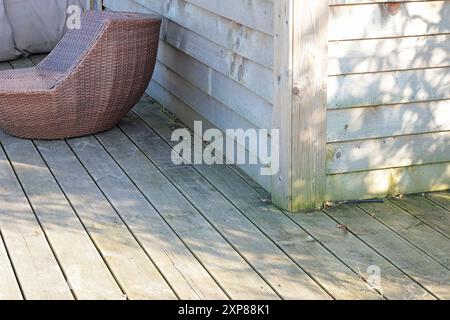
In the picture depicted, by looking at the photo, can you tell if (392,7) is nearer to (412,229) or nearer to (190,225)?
(412,229)

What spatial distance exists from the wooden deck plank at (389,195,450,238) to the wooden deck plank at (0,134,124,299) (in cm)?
141

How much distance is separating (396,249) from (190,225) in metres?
0.86

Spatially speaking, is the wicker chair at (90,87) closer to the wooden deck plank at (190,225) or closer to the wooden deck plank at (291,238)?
the wooden deck plank at (190,225)

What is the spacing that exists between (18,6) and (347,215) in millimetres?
Answer: 3725

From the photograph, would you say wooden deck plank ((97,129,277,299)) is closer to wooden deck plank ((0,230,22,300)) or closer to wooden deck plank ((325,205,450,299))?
wooden deck plank ((325,205,450,299))

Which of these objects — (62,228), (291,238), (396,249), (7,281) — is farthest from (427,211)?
(7,281)

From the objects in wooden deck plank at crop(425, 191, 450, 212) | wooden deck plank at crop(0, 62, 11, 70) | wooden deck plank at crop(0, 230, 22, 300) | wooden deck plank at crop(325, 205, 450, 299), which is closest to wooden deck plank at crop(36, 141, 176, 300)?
wooden deck plank at crop(0, 230, 22, 300)

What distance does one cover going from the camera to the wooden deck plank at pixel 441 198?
4199mm

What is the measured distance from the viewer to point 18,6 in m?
6.85

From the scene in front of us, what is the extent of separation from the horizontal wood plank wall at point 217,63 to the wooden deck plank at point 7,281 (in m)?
1.33

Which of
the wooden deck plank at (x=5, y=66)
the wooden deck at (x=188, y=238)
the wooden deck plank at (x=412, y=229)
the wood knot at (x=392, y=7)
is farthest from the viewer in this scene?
the wooden deck plank at (x=5, y=66)

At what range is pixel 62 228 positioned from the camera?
389 cm

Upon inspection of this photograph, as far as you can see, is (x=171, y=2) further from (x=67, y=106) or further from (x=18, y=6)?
(x=18, y=6)

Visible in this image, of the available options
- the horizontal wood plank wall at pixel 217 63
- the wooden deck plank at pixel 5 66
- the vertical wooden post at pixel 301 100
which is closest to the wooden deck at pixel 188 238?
the vertical wooden post at pixel 301 100
